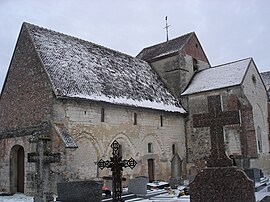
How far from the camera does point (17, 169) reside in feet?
61.3

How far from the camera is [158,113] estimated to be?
23.1 meters

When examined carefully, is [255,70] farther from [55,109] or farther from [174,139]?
[55,109]

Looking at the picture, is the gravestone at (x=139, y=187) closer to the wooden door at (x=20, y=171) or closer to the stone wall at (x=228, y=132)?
the wooden door at (x=20, y=171)

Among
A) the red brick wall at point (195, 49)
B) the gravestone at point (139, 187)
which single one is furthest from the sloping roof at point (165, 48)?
the gravestone at point (139, 187)

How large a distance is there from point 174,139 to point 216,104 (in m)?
14.5

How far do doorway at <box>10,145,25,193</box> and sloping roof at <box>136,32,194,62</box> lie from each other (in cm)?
1509

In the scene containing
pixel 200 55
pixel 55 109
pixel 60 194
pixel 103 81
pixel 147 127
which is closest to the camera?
pixel 60 194

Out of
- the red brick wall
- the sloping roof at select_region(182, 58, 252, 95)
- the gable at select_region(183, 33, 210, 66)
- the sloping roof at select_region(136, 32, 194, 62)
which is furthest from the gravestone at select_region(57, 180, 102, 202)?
the red brick wall

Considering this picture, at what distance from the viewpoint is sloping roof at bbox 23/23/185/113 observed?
17.9 meters

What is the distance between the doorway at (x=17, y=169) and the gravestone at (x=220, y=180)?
12129 millimetres

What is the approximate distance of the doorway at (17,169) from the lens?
1828 centimetres

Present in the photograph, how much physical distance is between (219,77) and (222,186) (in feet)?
59.7

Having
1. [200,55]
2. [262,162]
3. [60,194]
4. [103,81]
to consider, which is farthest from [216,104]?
[200,55]

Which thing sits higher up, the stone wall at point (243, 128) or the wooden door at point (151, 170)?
the stone wall at point (243, 128)
